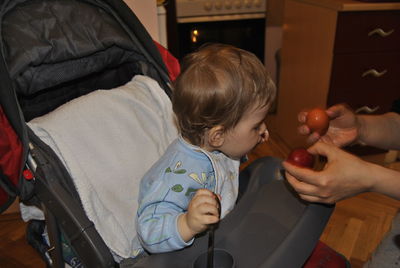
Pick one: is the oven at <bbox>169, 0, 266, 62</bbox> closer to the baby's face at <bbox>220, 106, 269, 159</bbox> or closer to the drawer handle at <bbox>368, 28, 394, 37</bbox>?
the drawer handle at <bbox>368, 28, 394, 37</bbox>

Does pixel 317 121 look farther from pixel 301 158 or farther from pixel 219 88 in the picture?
pixel 219 88

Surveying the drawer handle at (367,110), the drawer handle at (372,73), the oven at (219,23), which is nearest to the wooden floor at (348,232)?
the drawer handle at (367,110)

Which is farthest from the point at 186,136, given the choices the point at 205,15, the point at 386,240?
the point at 205,15

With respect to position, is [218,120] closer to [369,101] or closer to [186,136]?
[186,136]

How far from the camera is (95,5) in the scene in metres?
1.02

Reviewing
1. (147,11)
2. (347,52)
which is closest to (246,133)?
(147,11)

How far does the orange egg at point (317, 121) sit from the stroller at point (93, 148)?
138 millimetres

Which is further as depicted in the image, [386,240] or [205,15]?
[205,15]

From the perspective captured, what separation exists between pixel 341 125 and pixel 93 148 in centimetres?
71

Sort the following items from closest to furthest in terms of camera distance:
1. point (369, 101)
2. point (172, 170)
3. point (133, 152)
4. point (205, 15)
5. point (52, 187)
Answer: point (52, 187) < point (172, 170) < point (133, 152) < point (369, 101) < point (205, 15)

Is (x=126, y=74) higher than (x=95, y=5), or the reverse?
(x=95, y=5)

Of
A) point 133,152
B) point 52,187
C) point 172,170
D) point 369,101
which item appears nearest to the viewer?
point 52,187

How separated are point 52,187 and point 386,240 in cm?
79

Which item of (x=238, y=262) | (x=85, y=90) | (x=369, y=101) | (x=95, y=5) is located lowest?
(x=369, y=101)
